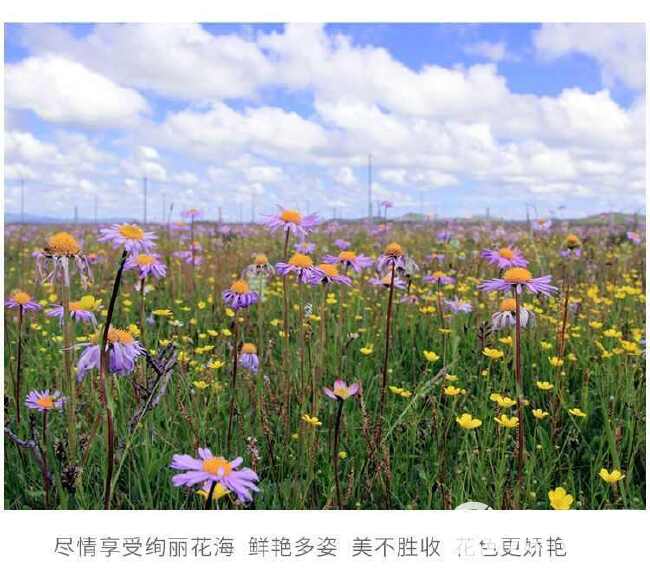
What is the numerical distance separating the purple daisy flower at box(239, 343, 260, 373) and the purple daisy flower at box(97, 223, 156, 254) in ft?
3.54

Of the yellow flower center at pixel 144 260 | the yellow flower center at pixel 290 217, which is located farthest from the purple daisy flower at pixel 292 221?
the yellow flower center at pixel 144 260

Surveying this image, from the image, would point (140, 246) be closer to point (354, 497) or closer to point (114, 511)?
point (114, 511)

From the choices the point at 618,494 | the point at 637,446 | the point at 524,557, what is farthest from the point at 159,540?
the point at 637,446

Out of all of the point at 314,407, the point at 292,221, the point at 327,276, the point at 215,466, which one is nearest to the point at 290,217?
the point at 292,221

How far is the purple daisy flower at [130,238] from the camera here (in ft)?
5.13

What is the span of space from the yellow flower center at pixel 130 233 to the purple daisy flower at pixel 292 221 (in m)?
0.68

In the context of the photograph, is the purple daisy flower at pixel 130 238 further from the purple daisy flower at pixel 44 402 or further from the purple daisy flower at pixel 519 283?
the purple daisy flower at pixel 519 283

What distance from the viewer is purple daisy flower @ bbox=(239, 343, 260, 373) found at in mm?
2594

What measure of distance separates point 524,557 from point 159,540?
1.04 m

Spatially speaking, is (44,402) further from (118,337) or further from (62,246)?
(62,246)

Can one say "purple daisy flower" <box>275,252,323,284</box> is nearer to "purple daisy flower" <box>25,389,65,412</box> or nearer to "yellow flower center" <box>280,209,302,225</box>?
"yellow flower center" <box>280,209,302,225</box>

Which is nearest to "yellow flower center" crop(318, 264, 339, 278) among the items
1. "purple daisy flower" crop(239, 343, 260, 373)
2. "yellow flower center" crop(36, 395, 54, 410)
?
"purple daisy flower" crop(239, 343, 260, 373)

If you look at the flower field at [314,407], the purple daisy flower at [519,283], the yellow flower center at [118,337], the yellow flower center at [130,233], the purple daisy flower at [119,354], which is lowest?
the flower field at [314,407]
